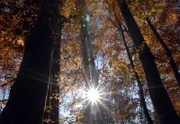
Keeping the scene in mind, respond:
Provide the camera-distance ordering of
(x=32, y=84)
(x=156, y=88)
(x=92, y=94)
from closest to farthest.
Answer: (x=32, y=84) → (x=156, y=88) → (x=92, y=94)

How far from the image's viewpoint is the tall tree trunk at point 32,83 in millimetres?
1940

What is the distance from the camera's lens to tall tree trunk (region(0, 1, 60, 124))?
194 centimetres

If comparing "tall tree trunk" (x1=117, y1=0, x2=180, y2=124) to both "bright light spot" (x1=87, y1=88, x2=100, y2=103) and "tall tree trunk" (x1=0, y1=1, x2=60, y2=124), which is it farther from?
"bright light spot" (x1=87, y1=88, x2=100, y2=103)

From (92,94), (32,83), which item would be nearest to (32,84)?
(32,83)

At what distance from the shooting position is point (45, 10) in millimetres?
3314

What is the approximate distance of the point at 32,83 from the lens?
2219mm

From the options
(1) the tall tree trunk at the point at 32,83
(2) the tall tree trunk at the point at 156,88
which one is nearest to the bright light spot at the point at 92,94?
(2) the tall tree trunk at the point at 156,88

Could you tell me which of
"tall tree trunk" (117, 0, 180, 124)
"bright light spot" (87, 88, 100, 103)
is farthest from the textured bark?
"bright light spot" (87, 88, 100, 103)

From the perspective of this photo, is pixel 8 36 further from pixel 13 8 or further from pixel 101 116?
pixel 101 116

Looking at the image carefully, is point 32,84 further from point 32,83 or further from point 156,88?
point 156,88

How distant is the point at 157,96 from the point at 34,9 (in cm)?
418

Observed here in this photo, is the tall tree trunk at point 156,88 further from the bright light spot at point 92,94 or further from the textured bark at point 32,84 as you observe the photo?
the bright light spot at point 92,94

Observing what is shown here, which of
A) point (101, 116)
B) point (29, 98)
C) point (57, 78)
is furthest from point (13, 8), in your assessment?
point (101, 116)

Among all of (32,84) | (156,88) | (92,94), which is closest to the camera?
(32,84)
